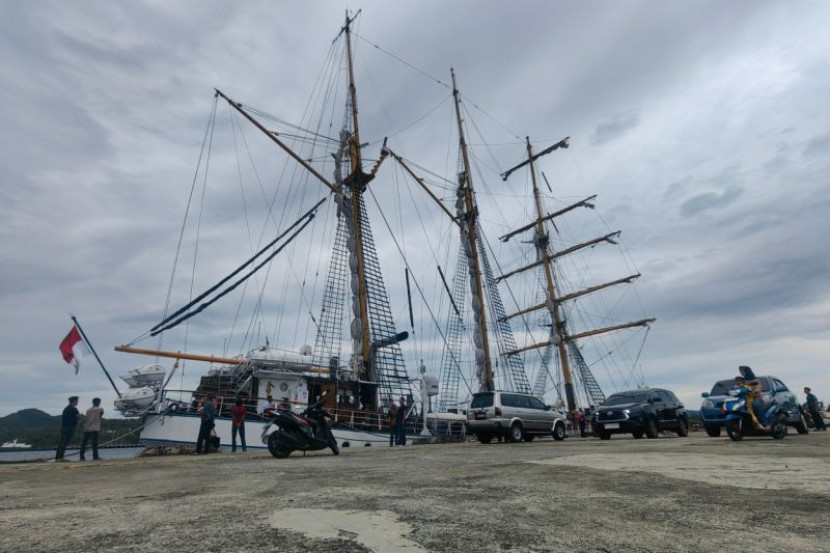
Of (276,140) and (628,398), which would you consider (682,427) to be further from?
(276,140)

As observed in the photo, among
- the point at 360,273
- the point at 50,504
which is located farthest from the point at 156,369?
the point at 50,504

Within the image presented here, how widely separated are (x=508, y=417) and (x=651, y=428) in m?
5.06

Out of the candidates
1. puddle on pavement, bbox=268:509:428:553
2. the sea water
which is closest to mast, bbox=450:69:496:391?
the sea water

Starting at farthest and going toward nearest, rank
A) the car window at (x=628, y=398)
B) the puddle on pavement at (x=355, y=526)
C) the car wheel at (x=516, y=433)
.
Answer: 1. the car window at (x=628, y=398)
2. the car wheel at (x=516, y=433)
3. the puddle on pavement at (x=355, y=526)

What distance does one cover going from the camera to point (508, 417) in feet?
53.7

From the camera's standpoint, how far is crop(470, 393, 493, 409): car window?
16.6m

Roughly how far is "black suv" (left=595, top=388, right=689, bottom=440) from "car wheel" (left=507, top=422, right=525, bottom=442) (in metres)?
2.82

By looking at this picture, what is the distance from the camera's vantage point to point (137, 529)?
3180 millimetres

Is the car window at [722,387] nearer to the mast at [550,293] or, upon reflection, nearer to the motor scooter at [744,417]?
the motor scooter at [744,417]

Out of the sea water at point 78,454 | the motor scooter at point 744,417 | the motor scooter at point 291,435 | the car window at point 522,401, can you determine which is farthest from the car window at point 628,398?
the sea water at point 78,454

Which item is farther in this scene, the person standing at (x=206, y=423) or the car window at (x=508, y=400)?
the car window at (x=508, y=400)

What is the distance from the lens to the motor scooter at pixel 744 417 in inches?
451

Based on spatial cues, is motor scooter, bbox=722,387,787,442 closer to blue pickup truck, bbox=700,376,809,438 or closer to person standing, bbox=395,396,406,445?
blue pickup truck, bbox=700,376,809,438

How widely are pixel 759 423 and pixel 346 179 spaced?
27305 millimetres
